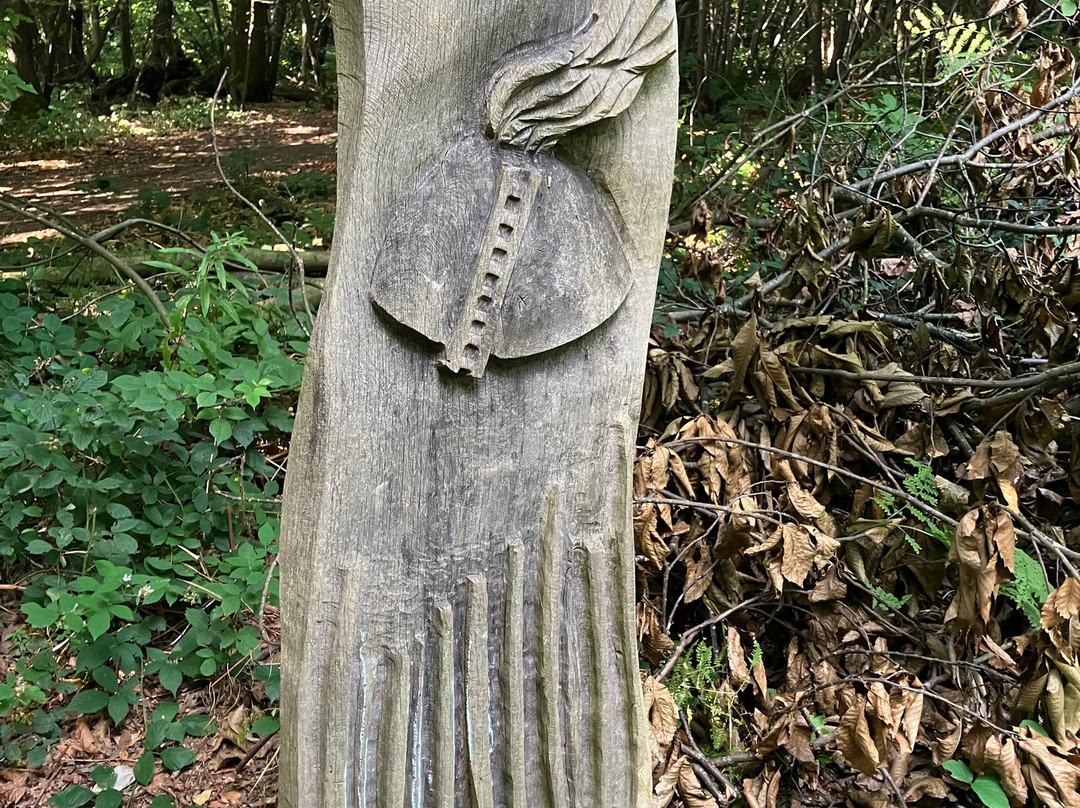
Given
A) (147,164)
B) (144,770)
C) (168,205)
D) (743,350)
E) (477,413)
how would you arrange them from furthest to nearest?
1. (147,164)
2. (168,205)
3. (743,350)
4. (144,770)
5. (477,413)

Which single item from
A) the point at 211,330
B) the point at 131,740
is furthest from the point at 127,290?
the point at 131,740

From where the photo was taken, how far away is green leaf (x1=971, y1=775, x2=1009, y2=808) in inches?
76.7

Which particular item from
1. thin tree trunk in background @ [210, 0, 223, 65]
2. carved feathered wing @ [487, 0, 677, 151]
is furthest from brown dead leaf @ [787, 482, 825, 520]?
thin tree trunk in background @ [210, 0, 223, 65]

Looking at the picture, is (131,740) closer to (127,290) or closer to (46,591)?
(46,591)

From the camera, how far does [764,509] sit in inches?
91.4

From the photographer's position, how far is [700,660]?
2.19m

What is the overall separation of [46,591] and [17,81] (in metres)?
2.02

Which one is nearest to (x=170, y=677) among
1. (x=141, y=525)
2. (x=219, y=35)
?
(x=141, y=525)

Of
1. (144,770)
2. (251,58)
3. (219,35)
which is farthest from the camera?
(219,35)

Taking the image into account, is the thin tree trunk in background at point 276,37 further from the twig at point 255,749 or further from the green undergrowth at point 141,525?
the twig at point 255,749

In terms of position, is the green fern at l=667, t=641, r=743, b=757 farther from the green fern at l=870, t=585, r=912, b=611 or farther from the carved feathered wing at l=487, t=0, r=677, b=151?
the carved feathered wing at l=487, t=0, r=677, b=151

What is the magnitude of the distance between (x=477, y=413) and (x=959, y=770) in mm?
1542

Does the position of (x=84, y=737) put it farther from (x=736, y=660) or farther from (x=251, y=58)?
(x=251, y=58)

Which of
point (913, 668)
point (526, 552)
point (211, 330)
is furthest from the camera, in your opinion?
point (211, 330)
